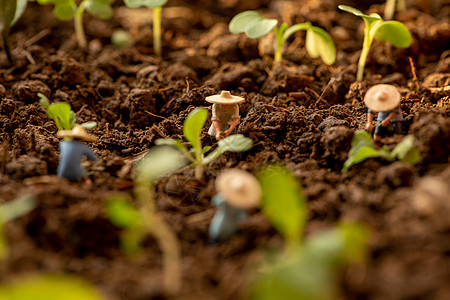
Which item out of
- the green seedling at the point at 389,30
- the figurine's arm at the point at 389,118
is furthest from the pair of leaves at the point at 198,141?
the green seedling at the point at 389,30

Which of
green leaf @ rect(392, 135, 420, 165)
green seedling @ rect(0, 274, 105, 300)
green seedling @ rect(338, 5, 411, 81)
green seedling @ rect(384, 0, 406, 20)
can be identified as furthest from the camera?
green seedling @ rect(384, 0, 406, 20)

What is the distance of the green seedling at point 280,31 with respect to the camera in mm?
2375

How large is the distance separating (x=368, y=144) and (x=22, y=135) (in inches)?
57.0

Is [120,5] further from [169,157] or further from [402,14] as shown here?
[169,157]

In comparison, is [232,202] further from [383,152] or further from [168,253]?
[383,152]

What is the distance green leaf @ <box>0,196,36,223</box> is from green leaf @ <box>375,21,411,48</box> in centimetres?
182

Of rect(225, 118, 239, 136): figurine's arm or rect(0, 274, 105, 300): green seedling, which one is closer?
rect(0, 274, 105, 300): green seedling

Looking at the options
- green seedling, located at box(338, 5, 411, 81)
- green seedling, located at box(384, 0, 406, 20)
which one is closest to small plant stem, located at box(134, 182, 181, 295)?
green seedling, located at box(338, 5, 411, 81)

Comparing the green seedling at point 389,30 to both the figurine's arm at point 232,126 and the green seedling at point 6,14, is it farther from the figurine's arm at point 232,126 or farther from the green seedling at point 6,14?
the green seedling at point 6,14

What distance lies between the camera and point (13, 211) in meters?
1.26

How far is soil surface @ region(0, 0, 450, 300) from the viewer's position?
1202mm

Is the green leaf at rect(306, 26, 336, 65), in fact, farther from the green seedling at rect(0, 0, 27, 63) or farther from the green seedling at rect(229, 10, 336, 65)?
the green seedling at rect(0, 0, 27, 63)

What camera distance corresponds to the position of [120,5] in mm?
3844

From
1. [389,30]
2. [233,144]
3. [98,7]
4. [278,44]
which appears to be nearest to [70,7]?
[98,7]
